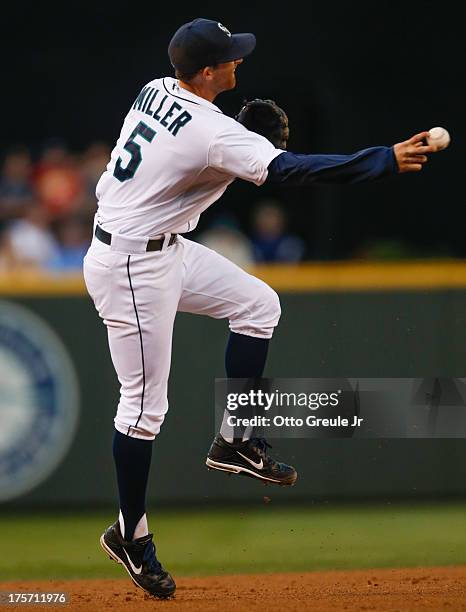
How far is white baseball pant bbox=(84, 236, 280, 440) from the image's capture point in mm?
4988

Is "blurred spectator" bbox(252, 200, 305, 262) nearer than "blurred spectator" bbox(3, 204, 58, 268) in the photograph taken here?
No

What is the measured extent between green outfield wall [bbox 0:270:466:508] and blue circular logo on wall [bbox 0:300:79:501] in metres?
0.06

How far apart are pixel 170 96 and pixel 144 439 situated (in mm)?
1333

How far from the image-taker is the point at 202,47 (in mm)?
4957

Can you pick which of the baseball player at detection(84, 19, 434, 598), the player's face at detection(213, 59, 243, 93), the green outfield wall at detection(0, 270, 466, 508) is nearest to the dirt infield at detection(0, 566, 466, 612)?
the baseball player at detection(84, 19, 434, 598)

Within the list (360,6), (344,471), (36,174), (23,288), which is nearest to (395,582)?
(344,471)

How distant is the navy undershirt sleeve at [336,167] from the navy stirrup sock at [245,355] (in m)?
0.88

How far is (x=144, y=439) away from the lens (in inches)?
202

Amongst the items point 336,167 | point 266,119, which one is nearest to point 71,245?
point 266,119

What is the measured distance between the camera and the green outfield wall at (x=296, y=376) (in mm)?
7797

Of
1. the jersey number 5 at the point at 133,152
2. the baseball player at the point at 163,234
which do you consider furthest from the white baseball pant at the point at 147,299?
the jersey number 5 at the point at 133,152

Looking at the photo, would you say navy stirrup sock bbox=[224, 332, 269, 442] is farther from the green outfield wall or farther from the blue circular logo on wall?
the blue circular logo on wall

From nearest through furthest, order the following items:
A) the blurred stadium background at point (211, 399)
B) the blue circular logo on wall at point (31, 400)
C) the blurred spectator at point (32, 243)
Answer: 1. the blurred stadium background at point (211, 399)
2. the blue circular logo on wall at point (31, 400)
3. the blurred spectator at point (32, 243)

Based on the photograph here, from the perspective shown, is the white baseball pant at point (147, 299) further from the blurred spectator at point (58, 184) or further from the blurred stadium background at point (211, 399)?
the blurred spectator at point (58, 184)
